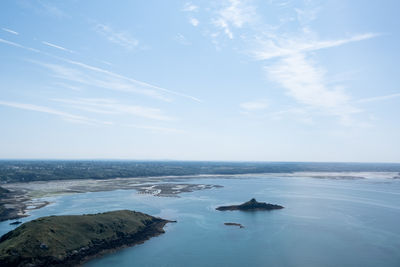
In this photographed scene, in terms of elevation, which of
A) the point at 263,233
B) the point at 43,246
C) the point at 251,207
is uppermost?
the point at 251,207

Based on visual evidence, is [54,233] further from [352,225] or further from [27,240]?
[352,225]

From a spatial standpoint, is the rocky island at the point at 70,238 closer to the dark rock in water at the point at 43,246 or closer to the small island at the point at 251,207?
the dark rock in water at the point at 43,246

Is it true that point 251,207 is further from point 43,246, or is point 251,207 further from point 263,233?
point 43,246

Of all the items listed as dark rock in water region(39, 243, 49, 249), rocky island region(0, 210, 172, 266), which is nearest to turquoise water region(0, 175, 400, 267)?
rocky island region(0, 210, 172, 266)

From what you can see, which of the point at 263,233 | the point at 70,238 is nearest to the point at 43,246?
the point at 70,238

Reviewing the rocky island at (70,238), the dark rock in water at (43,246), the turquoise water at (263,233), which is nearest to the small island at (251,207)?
the turquoise water at (263,233)

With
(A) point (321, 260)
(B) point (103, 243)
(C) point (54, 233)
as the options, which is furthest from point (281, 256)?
(C) point (54, 233)
